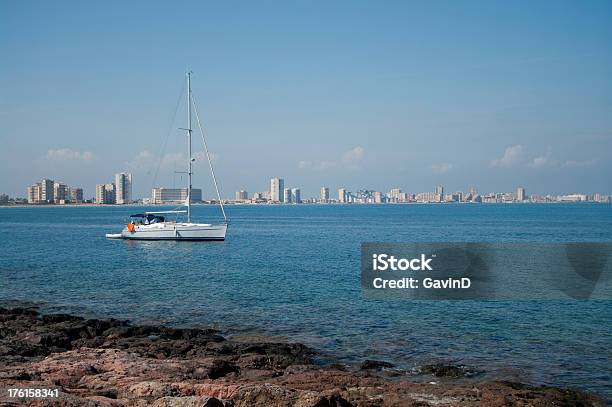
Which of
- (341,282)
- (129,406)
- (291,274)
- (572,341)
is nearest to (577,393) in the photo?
(572,341)

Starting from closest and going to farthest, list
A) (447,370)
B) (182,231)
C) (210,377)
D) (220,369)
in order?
(210,377)
(220,369)
(447,370)
(182,231)

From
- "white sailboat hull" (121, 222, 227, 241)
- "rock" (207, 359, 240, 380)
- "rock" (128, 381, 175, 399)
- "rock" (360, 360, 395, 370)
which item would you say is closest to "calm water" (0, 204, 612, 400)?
"rock" (360, 360, 395, 370)

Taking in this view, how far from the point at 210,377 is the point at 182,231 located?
45.9m

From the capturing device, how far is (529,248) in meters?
51.5

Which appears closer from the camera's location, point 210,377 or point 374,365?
point 210,377

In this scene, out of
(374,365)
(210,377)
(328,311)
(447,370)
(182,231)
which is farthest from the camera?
(182,231)

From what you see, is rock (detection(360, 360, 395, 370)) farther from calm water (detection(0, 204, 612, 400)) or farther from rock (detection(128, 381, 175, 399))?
rock (detection(128, 381, 175, 399))

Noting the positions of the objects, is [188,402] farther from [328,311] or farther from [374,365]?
[328,311]

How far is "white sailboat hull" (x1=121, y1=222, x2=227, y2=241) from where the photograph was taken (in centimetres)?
5781

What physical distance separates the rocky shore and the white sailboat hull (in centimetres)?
3927

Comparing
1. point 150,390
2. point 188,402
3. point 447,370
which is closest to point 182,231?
point 447,370

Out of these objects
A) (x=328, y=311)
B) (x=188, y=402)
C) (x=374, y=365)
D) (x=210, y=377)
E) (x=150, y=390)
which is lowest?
(x=328, y=311)

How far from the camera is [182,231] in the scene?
190 feet

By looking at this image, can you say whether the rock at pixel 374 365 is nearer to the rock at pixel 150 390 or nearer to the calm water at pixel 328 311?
→ the calm water at pixel 328 311
